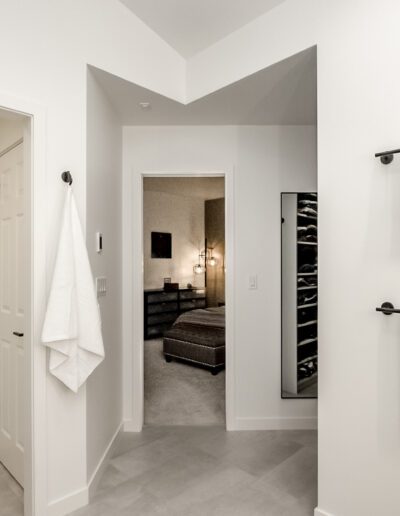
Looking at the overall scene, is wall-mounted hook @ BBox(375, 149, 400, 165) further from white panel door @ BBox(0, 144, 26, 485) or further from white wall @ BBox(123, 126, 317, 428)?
white panel door @ BBox(0, 144, 26, 485)

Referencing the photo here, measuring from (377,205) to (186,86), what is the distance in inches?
68.5

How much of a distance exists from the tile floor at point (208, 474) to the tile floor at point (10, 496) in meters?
0.36

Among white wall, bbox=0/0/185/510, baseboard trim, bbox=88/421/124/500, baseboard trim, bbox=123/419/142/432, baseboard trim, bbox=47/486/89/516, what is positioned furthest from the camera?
baseboard trim, bbox=123/419/142/432

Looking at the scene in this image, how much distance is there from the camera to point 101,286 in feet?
8.27

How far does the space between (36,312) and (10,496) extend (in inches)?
46.1

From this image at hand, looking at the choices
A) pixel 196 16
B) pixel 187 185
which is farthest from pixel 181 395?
pixel 187 185

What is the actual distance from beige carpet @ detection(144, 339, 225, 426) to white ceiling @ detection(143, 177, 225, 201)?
10.2 ft

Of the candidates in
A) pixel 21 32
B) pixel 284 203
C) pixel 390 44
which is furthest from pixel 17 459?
pixel 390 44

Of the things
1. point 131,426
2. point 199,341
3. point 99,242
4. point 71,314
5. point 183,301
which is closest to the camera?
point 71,314

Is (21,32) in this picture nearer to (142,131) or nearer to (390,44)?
(142,131)

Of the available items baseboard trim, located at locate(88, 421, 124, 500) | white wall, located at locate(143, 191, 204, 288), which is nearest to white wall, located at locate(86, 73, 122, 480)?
Result: baseboard trim, located at locate(88, 421, 124, 500)

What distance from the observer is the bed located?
461 cm

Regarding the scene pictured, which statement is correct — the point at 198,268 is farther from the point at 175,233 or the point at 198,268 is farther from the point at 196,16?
the point at 196,16

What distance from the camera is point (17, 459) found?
2375mm
